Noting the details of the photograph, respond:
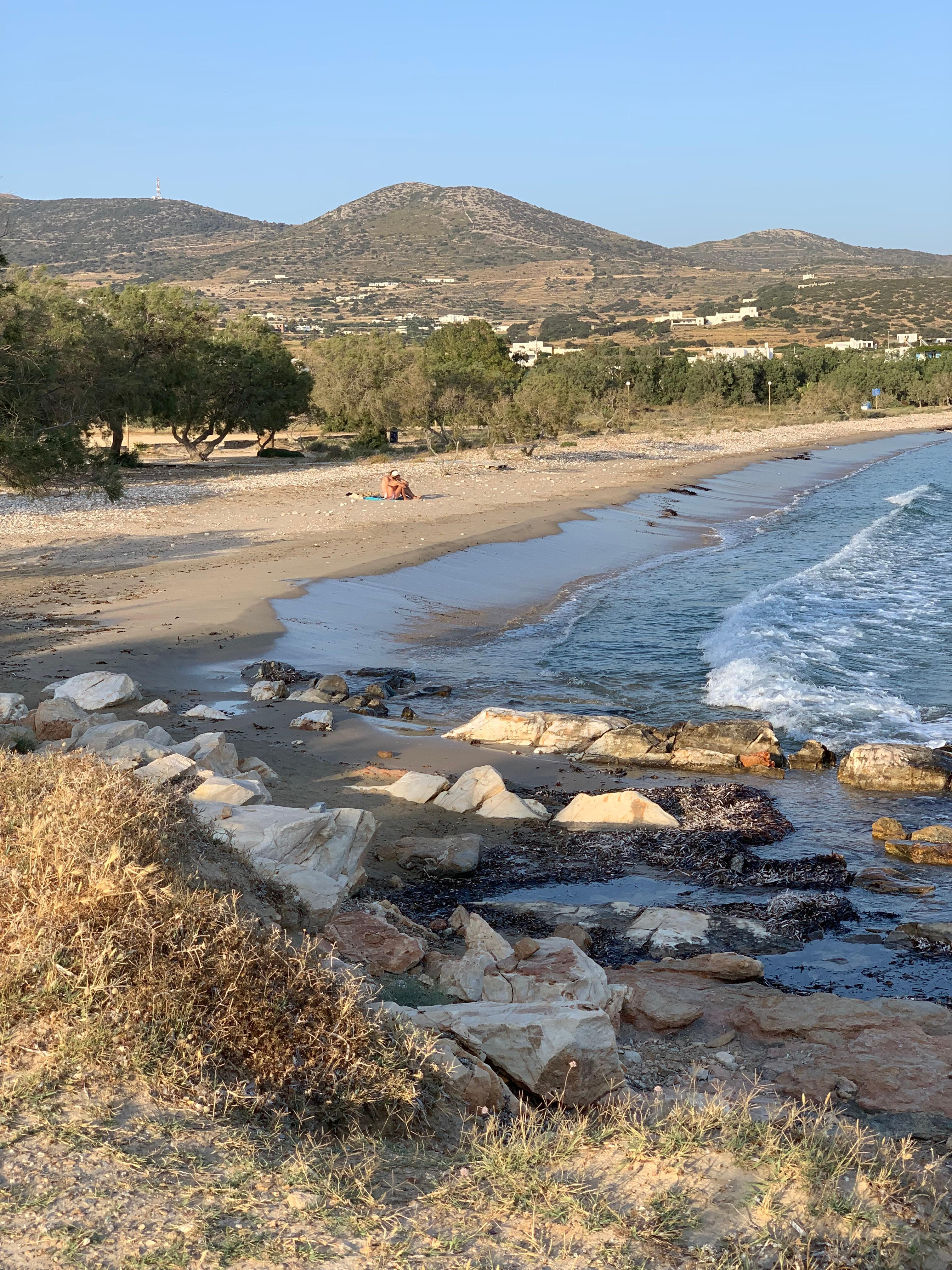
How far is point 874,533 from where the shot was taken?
31.8m

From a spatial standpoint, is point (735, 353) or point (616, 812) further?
point (735, 353)

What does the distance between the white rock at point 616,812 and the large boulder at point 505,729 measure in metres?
2.07

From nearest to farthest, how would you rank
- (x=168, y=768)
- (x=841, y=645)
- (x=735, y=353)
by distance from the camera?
1. (x=168, y=768)
2. (x=841, y=645)
3. (x=735, y=353)

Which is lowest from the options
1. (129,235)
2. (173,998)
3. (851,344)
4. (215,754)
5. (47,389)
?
(215,754)

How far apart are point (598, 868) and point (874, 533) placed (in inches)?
998

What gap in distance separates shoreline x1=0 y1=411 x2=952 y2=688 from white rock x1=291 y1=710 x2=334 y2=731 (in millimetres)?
2591

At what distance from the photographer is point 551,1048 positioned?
495cm

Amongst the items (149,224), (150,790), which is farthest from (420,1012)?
(149,224)

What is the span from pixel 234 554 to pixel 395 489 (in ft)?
29.9

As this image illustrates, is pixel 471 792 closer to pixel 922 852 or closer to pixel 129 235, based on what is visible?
pixel 922 852

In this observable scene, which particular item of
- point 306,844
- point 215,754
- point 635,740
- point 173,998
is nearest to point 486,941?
point 306,844

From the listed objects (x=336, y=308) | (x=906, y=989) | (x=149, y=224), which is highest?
(x=149, y=224)

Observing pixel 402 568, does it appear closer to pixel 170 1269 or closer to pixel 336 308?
pixel 170 1269

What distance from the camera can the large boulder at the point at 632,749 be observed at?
39.1 ft
